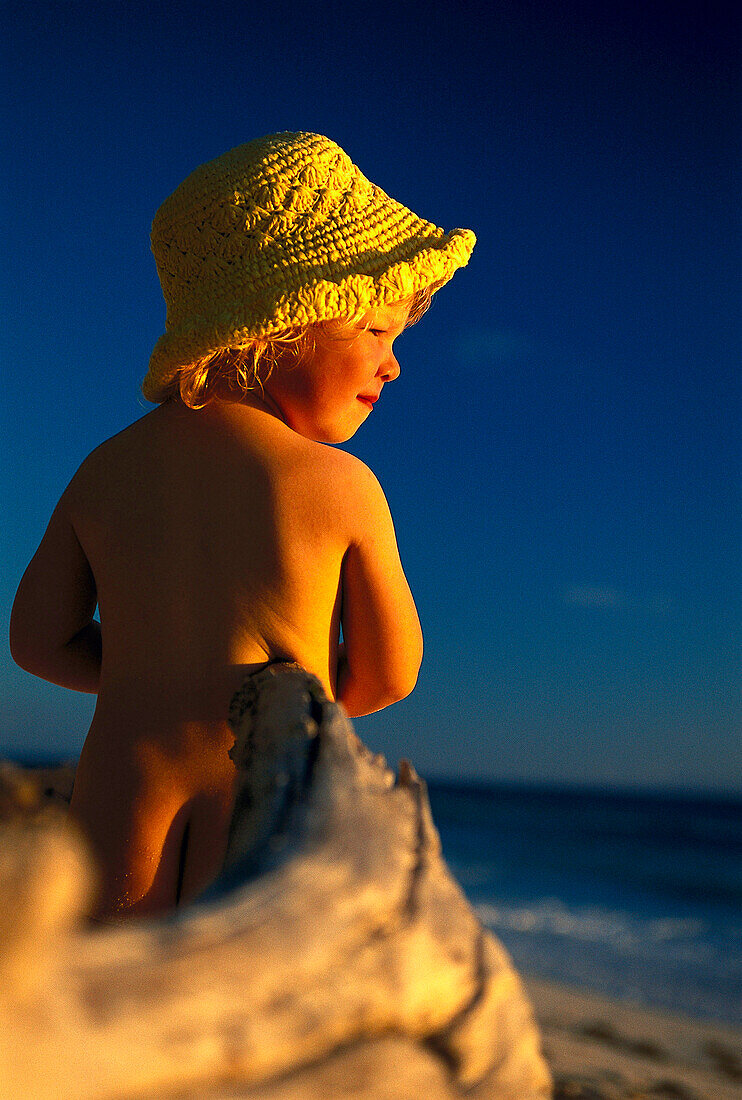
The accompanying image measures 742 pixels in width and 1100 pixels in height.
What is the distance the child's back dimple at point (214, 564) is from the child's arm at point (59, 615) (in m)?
0.12

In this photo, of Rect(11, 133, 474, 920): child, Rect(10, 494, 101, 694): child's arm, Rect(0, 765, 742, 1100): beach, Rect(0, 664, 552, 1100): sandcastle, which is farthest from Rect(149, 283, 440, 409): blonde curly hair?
Rect(0, 765, 742, 1100): beach

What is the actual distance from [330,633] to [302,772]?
0.59m

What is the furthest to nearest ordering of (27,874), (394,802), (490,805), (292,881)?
(490,805) → (394,802) → (292,881) → (27,874)

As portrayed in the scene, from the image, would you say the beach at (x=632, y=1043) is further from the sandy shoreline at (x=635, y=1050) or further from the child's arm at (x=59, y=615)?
the child's arm at (x=59, y=615)

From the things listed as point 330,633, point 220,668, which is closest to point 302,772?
point 220,668

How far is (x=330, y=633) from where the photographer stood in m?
1.24

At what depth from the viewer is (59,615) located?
1419 millimetres

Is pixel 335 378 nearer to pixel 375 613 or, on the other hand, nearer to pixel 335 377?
pixel 335 377

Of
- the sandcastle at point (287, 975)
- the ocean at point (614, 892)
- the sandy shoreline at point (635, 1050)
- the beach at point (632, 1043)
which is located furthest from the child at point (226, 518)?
the sandy shoreline at point (635, 1050)

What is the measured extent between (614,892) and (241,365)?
1402cm

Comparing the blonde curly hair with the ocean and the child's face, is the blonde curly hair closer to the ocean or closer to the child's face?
the child's face

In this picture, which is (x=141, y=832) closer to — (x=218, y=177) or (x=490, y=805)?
(x=218, y=177)

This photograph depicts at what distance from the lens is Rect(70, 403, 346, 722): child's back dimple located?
3.74ft

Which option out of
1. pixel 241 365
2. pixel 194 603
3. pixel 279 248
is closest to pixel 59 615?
pixel 194 603
